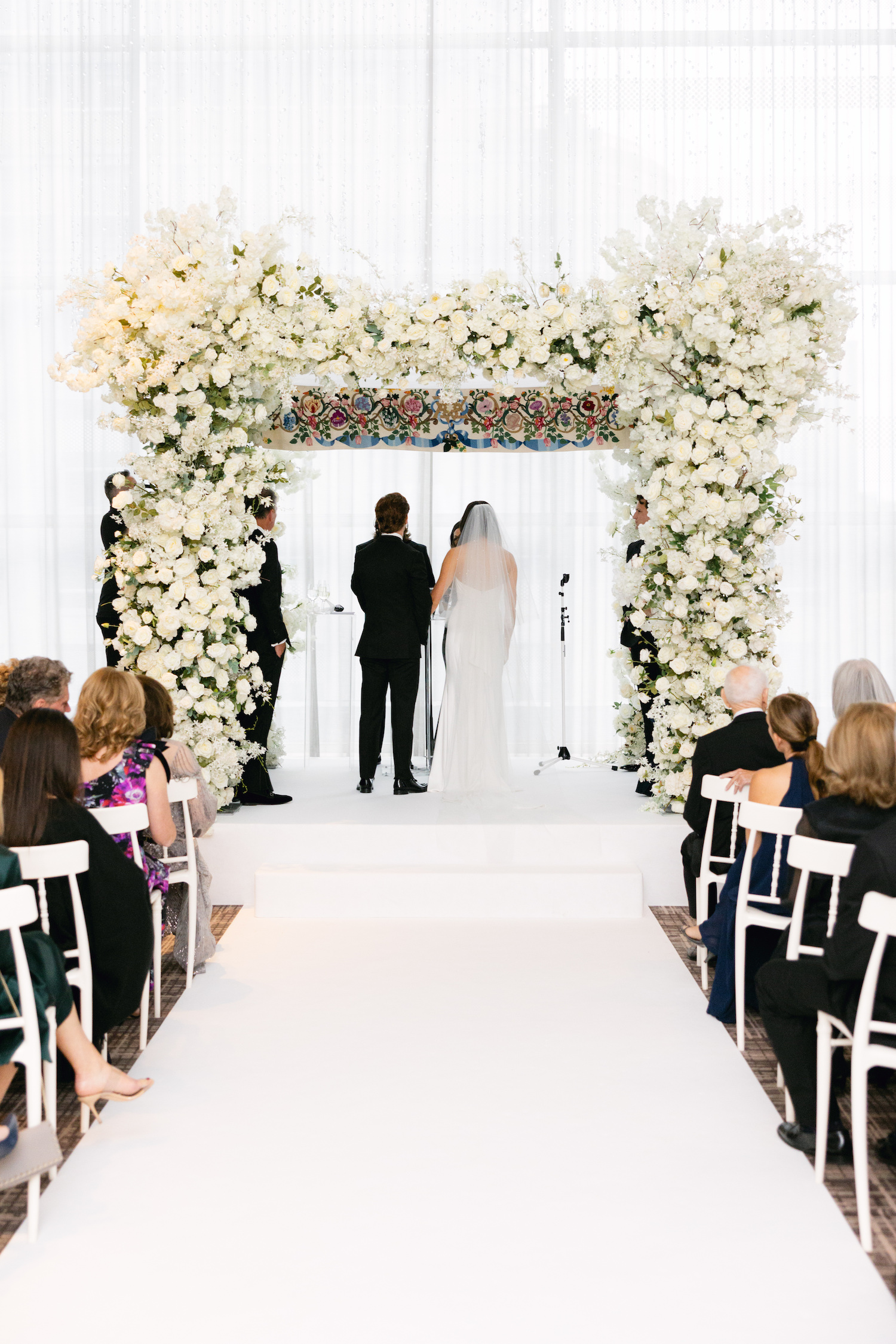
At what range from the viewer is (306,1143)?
3357 millimetres

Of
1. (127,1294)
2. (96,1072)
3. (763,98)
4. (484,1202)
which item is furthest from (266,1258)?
(763,98)

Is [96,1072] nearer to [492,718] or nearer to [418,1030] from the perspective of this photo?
[418,1030]

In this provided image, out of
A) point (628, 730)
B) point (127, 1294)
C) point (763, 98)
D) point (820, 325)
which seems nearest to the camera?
point (127, 1294)

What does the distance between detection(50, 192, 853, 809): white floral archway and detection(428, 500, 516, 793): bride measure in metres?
0.78

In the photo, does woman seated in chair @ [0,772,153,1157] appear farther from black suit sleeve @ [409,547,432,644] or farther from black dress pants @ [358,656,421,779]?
black suit sleeve @ [409,547,432,644]

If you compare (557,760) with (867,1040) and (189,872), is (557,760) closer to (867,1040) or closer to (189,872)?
(189,872)

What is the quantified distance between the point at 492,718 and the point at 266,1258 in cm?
415

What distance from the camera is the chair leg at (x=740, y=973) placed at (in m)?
4.06

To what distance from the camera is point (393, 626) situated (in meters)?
6.99

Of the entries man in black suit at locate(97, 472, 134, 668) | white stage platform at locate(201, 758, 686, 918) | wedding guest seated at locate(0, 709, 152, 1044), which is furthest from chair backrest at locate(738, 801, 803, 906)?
man in black suit at locate(97, 472, 134, 668)

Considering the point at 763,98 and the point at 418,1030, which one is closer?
the point at 418,1030

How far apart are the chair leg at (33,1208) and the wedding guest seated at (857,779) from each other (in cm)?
219

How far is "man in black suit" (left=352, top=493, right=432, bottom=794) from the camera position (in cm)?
699

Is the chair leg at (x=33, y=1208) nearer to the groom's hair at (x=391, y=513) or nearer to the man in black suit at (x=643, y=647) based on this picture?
the man in black suit at (x=643, y=647)
